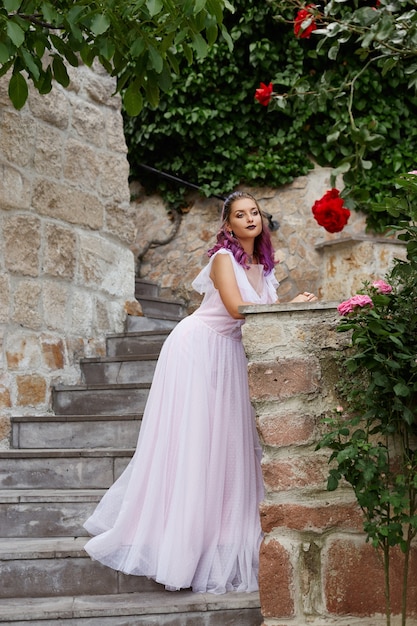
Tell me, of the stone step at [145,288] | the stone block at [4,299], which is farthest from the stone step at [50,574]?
the stone step at [145,288]

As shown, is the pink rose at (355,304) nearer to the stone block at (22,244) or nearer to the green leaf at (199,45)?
the green leaf at (199,45)

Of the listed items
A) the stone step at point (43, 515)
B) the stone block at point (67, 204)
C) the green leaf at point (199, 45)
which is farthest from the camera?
the stone block at point (67, 204)

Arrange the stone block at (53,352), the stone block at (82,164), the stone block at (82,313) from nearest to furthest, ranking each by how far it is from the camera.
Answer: the stone block at (53,352), the stone block at (82,313), the stone block at (82,164)

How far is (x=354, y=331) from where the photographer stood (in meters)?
2.47

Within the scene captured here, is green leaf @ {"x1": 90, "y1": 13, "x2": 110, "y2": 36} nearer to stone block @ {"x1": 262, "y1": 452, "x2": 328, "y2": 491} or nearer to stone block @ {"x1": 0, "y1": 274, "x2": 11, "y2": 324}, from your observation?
stone block @ {"x1": 262, "y1": 452, "x2": 328, "y2": 491}

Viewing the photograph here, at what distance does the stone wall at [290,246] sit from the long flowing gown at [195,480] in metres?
3.29

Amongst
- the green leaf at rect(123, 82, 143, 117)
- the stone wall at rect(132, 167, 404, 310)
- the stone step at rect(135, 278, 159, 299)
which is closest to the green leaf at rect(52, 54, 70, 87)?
the green leaf at rect(123, 82, 143, 117)

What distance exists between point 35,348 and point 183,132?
3332 millimetres

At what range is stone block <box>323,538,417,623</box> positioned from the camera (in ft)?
8.36

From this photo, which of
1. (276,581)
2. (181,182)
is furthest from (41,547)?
(181,182)

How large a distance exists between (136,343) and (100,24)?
248 centimetres

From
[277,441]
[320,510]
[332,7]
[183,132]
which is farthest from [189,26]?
[183,132]

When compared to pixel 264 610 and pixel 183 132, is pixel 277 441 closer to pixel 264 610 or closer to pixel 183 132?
pixel 264 610

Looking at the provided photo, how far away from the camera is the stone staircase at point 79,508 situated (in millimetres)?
2826
